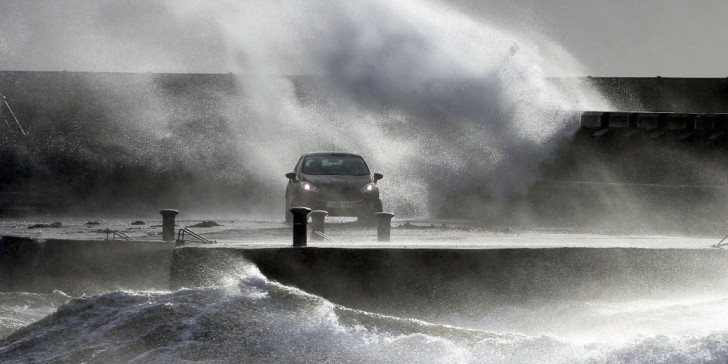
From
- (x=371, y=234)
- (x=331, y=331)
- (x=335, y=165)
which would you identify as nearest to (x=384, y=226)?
(x=371, y=234)

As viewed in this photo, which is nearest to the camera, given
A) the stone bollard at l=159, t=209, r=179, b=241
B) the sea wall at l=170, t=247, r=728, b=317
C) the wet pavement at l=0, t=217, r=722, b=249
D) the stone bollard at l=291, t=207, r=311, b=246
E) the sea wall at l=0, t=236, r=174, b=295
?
the sea wall at l=170, t=247, r=728, b=317

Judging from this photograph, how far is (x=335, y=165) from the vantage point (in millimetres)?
23234

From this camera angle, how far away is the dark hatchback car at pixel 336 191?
22.0m

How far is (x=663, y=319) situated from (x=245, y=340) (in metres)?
4.28

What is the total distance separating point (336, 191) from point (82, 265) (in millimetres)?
6208

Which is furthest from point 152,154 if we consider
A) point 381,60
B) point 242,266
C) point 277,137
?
point 242,266

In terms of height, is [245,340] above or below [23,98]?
below

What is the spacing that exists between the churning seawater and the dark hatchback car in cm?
859

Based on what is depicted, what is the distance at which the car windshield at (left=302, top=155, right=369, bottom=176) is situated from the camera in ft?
75.5

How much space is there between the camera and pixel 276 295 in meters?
12.8

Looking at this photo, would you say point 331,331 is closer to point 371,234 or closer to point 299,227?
point 299,227

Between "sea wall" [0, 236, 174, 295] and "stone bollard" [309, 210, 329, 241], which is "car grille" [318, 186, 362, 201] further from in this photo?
"sea wall" [0, 236, 174, 295]

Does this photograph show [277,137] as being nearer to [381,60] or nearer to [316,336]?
[381,60]

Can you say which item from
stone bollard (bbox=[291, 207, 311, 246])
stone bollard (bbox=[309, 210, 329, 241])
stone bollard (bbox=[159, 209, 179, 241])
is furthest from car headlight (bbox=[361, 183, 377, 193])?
stone bollard (bbox=[291, 207, 311, 246])
